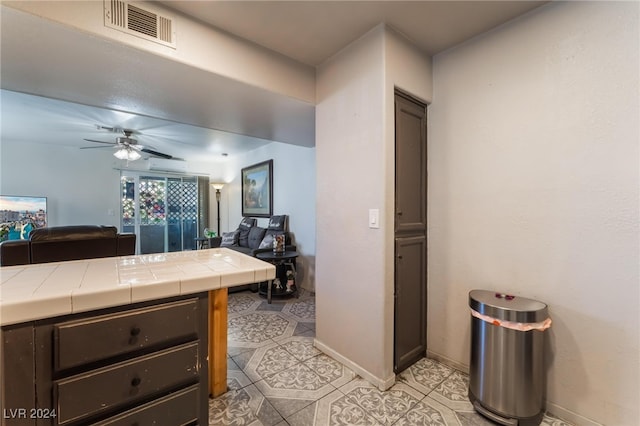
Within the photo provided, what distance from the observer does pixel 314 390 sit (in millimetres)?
1786

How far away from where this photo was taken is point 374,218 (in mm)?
1824

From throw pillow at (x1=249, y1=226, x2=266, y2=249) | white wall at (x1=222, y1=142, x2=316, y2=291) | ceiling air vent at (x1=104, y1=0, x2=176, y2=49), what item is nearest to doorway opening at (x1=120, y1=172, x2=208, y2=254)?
white wall at (x1=222, y1=142, x2=316, y2=291)

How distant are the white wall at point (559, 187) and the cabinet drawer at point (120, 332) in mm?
1833

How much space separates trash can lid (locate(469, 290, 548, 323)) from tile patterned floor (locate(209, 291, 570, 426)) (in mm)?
621

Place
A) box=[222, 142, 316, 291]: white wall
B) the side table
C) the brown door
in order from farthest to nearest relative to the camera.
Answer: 1. box=[222, 142, 316, 291]: white wall
2. the side table
3. the brown door

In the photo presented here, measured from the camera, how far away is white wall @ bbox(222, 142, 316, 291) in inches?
155

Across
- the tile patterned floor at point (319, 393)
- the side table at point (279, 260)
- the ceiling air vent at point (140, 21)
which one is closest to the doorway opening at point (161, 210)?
the side table at point (279, 260)

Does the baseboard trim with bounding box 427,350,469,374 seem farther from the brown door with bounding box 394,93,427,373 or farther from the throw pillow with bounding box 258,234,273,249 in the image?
the throw pillow with bounding box 258,234,273,249

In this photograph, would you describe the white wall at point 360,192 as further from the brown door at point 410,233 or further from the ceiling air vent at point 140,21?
the ceiling air vent at point 140,21

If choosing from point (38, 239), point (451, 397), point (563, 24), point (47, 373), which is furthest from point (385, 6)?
point (38, 239)

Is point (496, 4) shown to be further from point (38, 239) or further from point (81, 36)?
point (38, 239)

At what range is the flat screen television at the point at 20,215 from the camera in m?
4.79

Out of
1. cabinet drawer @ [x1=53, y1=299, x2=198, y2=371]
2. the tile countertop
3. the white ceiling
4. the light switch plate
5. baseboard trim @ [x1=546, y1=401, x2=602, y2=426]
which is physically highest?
the white ceiling

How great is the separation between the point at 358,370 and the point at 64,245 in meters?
3.10
